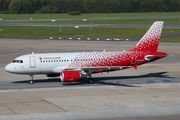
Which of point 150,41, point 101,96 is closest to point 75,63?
point 101,96

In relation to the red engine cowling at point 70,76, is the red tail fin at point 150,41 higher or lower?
higher

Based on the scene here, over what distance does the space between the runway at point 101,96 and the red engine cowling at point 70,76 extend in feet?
2.97

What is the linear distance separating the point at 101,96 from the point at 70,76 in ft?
20.0

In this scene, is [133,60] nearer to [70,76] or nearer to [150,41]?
[150,41]

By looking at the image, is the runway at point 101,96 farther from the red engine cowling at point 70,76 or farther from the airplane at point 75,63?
the airplane at point 75,63

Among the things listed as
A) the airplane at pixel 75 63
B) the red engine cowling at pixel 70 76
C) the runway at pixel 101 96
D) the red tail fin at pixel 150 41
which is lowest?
the runway at pixel 101 96

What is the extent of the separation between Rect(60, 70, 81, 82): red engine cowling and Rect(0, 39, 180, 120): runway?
91cm

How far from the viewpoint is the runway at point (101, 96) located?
37844mm

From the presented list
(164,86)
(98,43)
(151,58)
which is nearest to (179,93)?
(164,86)

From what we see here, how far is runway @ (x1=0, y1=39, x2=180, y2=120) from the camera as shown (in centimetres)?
3784

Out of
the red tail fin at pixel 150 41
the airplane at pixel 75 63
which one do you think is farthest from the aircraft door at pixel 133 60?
the red tail fin at pixel 150 41

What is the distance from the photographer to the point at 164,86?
50.7m

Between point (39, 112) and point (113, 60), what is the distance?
1635 centimetres

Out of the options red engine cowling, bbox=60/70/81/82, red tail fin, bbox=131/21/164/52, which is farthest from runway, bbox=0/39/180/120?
red tail fin, bbox=131/21/164/52
